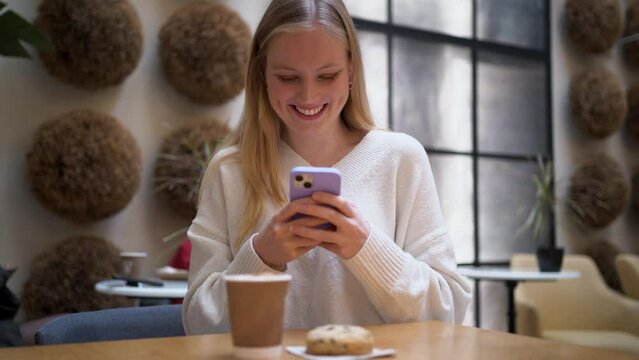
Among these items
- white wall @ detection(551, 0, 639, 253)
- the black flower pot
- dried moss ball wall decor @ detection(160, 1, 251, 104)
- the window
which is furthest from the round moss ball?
dried moss ball wall decor @ detection(160, 1, 251, 104)

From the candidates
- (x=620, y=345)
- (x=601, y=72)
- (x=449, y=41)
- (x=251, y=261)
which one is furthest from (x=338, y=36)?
(x=601, y=72)

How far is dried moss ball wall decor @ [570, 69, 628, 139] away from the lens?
5949 millimetres

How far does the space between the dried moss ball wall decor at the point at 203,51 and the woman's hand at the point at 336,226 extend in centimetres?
295

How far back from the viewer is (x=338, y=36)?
1.41 metres

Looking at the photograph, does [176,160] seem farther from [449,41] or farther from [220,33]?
[449,41]

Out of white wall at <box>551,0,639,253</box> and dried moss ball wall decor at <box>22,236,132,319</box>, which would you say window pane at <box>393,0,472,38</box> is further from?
dried moss ball wall decor at <box>22,236,132,319</box>

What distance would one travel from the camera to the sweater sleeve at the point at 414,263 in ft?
4.00

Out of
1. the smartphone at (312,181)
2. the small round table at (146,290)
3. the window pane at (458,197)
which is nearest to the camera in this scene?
the smartphone at (312,181)

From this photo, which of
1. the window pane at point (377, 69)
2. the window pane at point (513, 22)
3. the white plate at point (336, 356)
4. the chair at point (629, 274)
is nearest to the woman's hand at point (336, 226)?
the white plate at point (336, 356)

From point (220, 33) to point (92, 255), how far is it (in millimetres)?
1267

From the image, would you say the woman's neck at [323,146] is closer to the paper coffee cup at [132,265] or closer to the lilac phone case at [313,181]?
the lilac phone case at [313,181]

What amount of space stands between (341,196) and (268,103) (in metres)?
0.28

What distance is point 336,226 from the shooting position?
114cm

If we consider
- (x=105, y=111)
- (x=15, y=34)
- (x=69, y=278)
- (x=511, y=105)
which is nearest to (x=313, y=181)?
(x=15, y=34)
